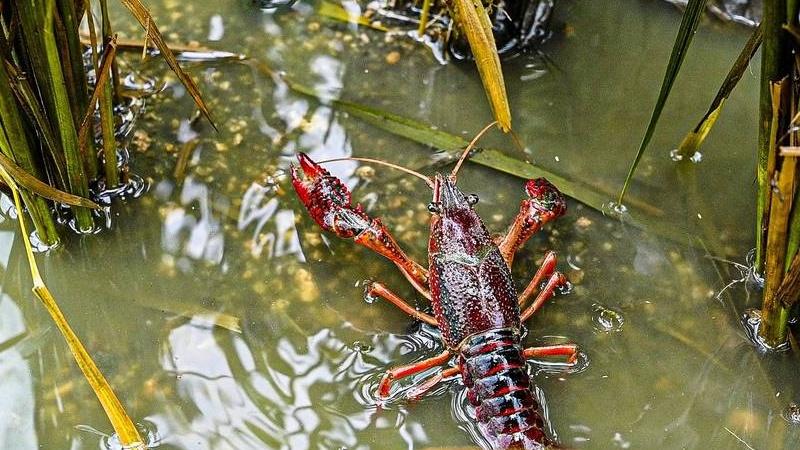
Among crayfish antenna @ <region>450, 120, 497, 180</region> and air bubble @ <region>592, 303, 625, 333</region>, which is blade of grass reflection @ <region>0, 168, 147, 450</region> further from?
air bubble @ <region>592, 303, 625, 333</region>

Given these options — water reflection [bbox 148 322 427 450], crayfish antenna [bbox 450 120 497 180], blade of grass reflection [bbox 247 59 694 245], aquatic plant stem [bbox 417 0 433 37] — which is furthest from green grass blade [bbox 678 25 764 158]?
water reflection [bbox 148 322 427 450]

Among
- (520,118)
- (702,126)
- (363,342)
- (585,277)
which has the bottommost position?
(363,342)

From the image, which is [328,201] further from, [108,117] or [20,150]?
[20,150]

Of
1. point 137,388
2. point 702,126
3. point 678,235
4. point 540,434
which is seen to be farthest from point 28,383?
point 702,126

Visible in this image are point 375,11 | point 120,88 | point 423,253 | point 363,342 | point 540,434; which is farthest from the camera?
point 375,11

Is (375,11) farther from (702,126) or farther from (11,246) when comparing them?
(11,246)

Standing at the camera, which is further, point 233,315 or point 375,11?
point 375,11
